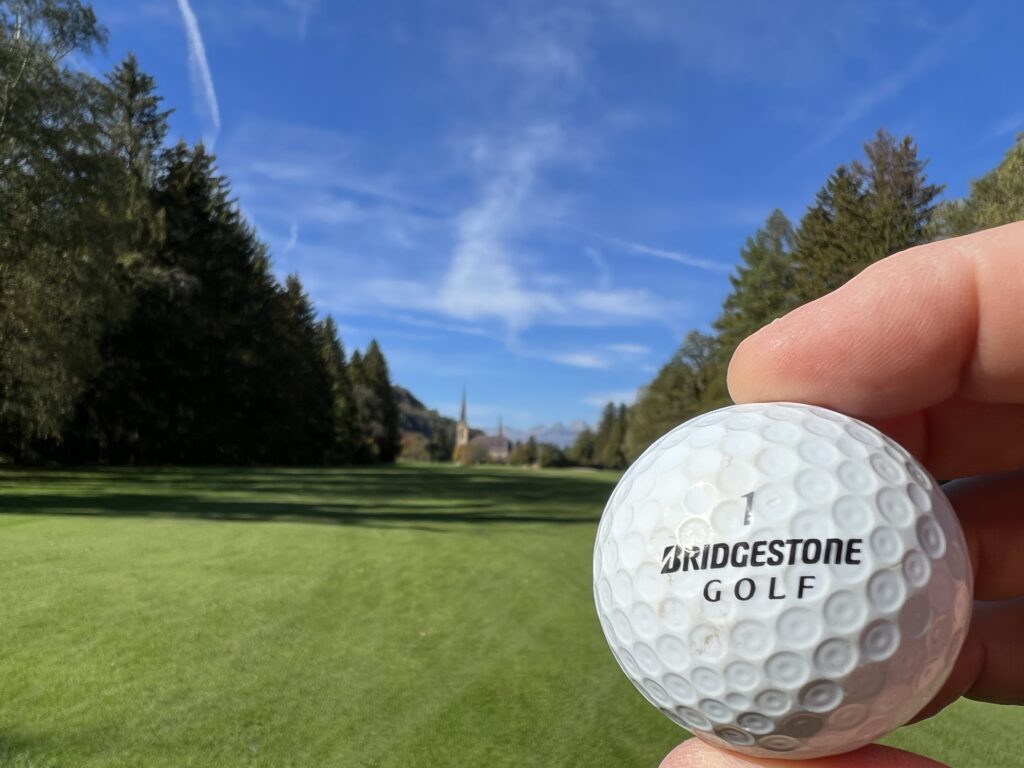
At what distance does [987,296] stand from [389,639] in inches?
244

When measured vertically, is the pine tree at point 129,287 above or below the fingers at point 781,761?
above

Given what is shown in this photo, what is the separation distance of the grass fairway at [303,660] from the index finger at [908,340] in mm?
3267

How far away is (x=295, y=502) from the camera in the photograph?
59.5 feet

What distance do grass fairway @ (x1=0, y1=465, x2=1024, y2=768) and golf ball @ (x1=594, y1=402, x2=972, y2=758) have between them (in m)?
2.69

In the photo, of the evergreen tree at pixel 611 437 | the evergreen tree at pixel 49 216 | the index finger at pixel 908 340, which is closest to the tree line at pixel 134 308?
the evergreen tree at pixel 49 216

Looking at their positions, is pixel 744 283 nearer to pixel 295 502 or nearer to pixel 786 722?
pixel 295 502

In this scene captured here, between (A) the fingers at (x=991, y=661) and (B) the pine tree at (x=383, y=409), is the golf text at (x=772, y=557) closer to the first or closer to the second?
(A) the fingers at (x=991, y=661)

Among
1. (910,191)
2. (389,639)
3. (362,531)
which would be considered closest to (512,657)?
(389,639)

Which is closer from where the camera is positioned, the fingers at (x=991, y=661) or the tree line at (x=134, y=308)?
the fingers at (x=991, y=661)

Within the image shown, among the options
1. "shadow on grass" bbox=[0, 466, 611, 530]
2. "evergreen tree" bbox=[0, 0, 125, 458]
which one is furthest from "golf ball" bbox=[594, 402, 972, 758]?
"evergreen tree" bbox=[0, 0, 125, 458]

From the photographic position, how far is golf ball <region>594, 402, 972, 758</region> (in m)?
2.10

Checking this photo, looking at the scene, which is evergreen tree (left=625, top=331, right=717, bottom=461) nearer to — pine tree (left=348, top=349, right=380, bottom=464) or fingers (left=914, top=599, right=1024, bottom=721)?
pine tree (left=348, top=349, right=380, bottom=464)

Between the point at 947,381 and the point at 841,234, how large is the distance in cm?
2783

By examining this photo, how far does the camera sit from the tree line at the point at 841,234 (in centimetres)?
2073
